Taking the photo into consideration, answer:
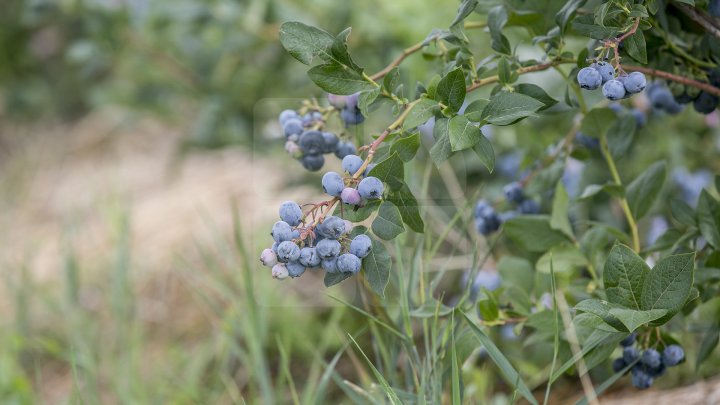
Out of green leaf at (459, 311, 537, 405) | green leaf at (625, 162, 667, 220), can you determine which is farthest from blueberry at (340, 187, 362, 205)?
green leaf at (625, 162, 667, 220)

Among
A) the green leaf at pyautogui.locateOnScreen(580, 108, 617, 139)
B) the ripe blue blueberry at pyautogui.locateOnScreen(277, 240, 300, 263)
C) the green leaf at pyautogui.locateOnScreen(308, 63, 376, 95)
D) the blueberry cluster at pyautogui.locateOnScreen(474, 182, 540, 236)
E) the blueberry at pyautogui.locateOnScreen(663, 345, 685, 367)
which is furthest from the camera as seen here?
the blueberry cluster at pyautogui.locateOnScreen(474, 182, 540, 236)

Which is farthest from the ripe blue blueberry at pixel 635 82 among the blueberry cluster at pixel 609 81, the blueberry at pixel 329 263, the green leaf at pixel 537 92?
the blueberry at pixel 329 263

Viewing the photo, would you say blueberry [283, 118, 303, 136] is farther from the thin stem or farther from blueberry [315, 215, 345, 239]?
the thin stem

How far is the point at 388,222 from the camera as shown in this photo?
33.6 inches

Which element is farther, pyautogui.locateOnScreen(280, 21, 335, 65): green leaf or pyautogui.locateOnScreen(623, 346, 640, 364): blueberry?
pyautogui.locateOnScreen(623, 346, 640, 364): blueberry

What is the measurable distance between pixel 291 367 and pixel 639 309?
1.28m

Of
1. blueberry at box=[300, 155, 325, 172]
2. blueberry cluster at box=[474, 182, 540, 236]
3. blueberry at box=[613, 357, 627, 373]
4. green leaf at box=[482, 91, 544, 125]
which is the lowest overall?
blueberry at box=[613, 357, 627, 373]

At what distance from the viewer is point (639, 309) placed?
90 cm

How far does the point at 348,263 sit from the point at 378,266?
58 millimetres

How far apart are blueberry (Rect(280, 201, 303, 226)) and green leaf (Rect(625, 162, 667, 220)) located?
58 cm

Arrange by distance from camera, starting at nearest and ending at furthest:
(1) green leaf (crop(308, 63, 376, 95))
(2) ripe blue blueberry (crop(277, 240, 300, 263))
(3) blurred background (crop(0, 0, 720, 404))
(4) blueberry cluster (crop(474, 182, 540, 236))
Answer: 1. (2) ripe blue blueberry (crop(277, 240, 300, 263))
2. (1) green leaf (crop(308, 63, 376, 95))
3. (4) blueberry cluster (crop(474, 182, 540, 236))
4. (3) blurred background (crop(0, 0, 720, 404))

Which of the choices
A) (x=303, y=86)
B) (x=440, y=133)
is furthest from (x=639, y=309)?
(x=303, y=86)

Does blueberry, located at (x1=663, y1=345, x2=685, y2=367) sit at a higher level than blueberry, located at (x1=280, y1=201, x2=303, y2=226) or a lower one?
lower

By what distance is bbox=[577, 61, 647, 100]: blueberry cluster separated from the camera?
0.83m
